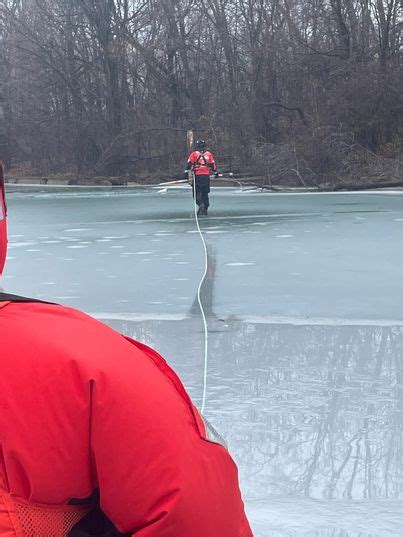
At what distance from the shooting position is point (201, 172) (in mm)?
23062

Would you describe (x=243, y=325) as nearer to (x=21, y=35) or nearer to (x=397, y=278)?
(x=397, y=278)

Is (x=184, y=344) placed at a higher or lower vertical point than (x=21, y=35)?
lower

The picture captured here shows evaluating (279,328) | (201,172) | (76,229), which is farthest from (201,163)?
(279,328)

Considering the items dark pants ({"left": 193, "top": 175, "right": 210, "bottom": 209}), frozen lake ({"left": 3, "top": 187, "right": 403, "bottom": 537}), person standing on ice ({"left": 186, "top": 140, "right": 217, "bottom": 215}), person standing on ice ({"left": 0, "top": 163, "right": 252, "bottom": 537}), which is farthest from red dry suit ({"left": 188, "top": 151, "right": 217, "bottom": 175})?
person standing on ice ({"left": 0, "top": 163, "right": 252, "bottom": 537})

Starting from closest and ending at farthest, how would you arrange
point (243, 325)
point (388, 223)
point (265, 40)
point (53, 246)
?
point (243, 325) → point (53, 246) → point (388, 223) → point (265, 40)

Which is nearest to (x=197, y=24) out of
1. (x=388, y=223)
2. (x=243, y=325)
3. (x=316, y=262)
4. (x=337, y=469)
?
(x=388, y=223)

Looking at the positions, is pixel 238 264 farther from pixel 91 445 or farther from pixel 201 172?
pixel 91 445

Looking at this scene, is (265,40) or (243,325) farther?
(265,40)

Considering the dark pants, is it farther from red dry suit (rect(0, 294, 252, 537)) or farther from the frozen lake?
red dry suit (rect(0, 294, 252, 537))

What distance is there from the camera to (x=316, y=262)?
42.2 ft

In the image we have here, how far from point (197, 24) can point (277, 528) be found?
48.5m

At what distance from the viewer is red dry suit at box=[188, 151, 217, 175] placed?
23125mm

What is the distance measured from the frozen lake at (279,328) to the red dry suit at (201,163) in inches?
111

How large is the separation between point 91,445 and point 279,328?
22.3 ft
